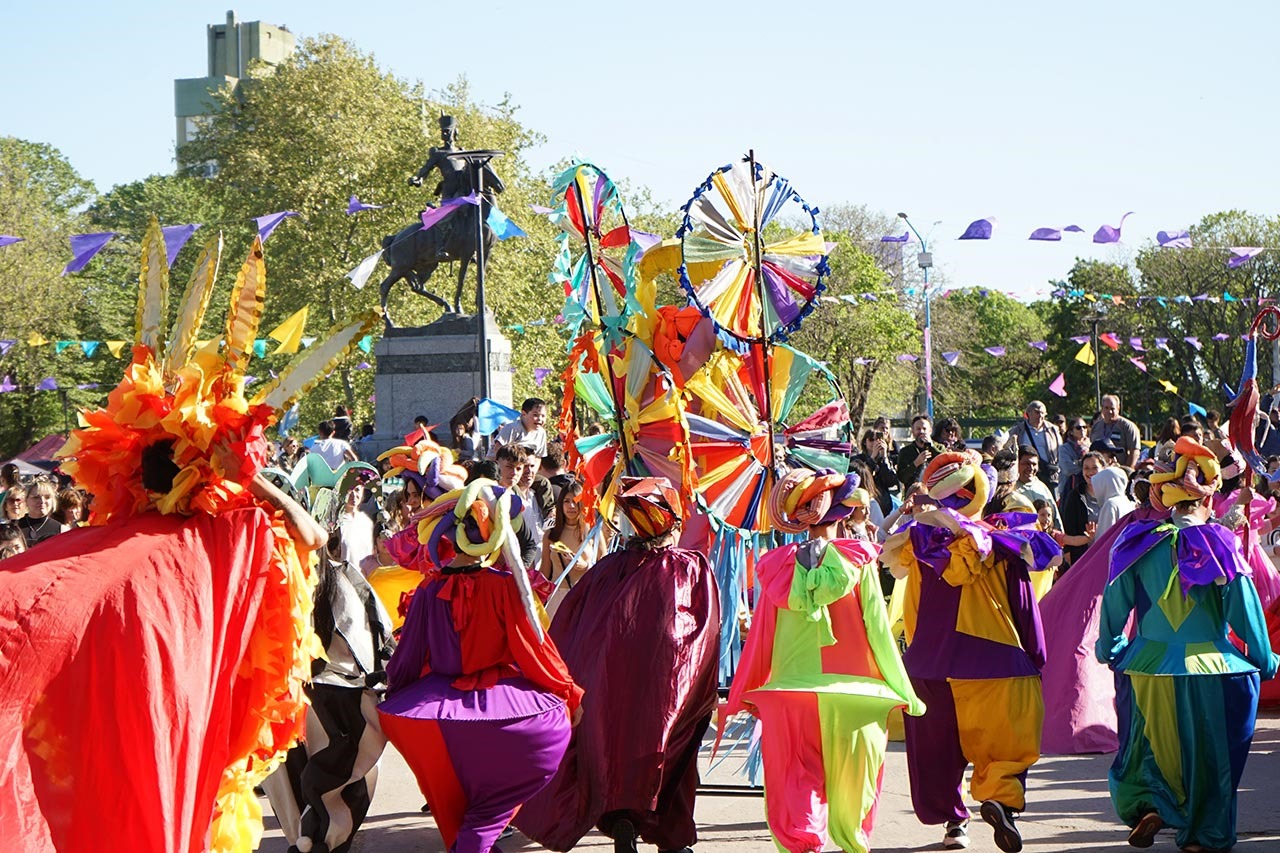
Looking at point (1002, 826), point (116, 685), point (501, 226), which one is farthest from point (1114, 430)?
point (116, 685)

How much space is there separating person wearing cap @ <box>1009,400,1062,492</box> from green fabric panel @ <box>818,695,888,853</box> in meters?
8.05

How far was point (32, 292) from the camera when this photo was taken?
126ft

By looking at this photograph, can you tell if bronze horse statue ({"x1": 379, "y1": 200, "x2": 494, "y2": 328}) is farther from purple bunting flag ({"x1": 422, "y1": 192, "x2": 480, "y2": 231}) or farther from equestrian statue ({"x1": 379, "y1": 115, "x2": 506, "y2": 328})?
purple bunting flag ({"x1": 422, "y1": 192, "x2": 480, "y2": 231})

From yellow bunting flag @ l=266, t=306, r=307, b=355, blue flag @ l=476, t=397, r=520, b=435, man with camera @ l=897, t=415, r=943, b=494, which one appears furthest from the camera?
blue flag @ l=476, t=397, r=520, b=435

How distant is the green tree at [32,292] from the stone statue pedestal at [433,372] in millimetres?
20190

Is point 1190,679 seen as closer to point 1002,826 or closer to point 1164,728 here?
point 1164,728

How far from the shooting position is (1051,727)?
8.89 m

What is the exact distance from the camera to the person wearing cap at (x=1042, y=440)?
13.7 metres

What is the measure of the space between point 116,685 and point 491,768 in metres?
1.92

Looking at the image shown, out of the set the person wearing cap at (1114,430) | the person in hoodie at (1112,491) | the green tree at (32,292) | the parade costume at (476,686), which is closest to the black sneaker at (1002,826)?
the parade costume at (476,686)

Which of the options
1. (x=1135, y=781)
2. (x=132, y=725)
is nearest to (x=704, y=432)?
(x=1135, y=781)

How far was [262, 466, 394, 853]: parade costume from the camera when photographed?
6250 mm

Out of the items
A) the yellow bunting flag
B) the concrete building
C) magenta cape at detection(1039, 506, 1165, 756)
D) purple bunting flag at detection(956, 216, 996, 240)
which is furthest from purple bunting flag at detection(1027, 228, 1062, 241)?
the concrete building

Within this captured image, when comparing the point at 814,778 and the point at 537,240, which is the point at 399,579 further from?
the point at 537,240
